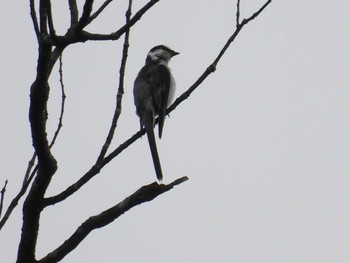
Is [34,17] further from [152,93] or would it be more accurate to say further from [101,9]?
[152,93]

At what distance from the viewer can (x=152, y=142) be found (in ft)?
20.0

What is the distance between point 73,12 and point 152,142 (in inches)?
141

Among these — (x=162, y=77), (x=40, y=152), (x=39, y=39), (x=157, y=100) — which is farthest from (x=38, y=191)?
(x=162, y=77)

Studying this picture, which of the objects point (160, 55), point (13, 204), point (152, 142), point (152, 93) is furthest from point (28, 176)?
point (160, 55)

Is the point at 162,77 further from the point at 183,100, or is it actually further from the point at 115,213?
the point at 115,213

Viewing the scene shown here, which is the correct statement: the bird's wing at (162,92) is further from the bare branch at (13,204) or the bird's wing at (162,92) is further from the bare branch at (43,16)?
the bare branch at (43,16)

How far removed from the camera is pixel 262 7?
3.39 metres

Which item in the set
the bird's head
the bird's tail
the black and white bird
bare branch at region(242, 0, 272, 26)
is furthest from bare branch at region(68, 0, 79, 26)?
the bird's head

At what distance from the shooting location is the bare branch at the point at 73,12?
2.49 meters

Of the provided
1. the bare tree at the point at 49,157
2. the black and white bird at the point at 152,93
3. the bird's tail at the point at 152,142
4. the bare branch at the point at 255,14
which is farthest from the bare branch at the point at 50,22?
the black and white bird at the point at 152,93

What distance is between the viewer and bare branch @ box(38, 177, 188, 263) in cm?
243

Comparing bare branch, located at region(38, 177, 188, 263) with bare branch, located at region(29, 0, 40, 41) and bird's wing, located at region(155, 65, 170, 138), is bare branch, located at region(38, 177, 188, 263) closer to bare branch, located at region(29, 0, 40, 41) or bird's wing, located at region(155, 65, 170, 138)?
bare branch, located at region(29, 0, 40, 41)

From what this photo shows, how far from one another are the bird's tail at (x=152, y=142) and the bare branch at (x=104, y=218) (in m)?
2.70

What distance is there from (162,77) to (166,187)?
16.7 ft
